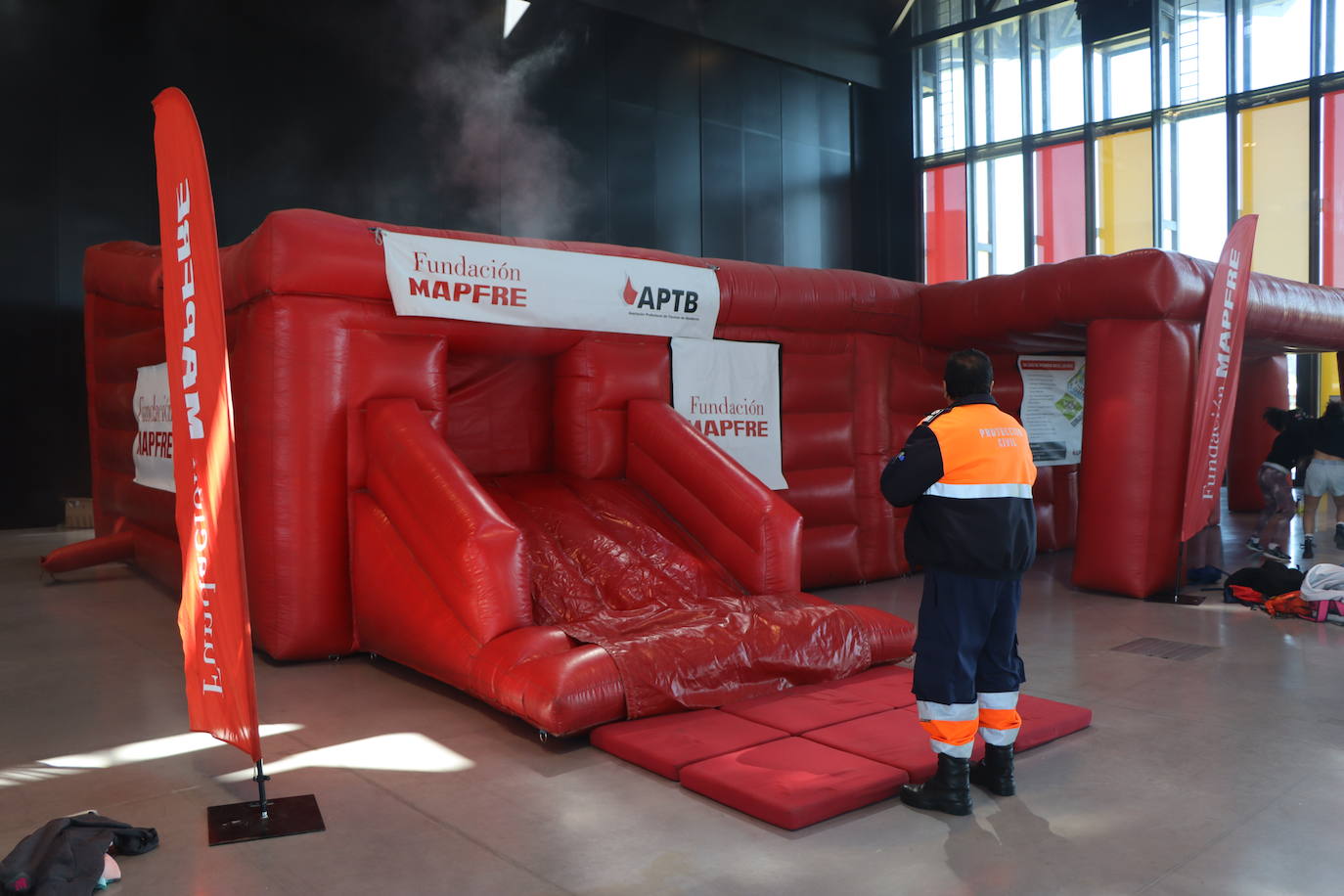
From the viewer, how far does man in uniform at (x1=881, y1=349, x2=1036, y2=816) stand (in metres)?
2.74

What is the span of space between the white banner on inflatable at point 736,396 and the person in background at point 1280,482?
3675 millimetres

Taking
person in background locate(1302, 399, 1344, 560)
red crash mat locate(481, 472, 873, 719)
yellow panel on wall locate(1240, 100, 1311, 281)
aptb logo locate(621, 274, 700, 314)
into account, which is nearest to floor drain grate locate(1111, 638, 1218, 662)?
red crash mat locate(481, 472, 873, 719)

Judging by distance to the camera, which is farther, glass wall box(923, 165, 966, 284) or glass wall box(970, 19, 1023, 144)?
glass wall box(923, 165, 966, 284)

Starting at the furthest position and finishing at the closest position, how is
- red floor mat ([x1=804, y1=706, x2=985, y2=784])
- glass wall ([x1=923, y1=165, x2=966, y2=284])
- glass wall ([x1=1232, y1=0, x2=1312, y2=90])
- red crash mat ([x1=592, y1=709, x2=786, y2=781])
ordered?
glass wall ([x1=923, y1=165, x2=966, y2=284]), glass wall ([x1=1232, y1=0, x2=1312, y2=90]), red crash mat ([x1=592, y1=709, x2=786, y2=781]), red floor mat ([x1=804, y1=706, x2=985, y2=784])

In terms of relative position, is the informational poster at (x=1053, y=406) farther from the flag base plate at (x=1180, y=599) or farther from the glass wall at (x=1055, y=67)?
the glass wall at (x=1055, y=67)

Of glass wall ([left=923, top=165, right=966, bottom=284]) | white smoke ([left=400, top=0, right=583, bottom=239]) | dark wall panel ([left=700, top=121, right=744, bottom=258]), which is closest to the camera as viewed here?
white smoke ([left=400, top=0, right=583, bottom=239])

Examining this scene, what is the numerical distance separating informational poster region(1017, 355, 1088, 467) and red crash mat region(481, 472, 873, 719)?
3.51 metres

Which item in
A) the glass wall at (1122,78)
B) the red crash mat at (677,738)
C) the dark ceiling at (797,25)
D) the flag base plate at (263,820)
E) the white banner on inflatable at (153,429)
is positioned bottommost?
the flag base plate at (263,820)

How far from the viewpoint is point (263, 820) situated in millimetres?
2783

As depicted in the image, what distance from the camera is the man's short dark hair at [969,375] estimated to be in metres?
2.83

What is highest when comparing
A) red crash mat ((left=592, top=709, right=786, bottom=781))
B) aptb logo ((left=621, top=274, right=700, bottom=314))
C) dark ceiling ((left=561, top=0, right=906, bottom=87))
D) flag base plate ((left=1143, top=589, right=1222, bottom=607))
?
dark ceiling ((left=561, top=0, right=906, bottom=87))

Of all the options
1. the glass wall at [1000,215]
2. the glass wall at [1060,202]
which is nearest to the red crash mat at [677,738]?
the glass wall at [1060,202]

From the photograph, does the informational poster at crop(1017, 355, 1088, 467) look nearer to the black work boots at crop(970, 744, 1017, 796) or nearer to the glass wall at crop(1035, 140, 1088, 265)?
the black work boots at crop(970, 744, 1017, 796)

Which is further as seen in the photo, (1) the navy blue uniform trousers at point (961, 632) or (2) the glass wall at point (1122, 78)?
(2) the glass wall at point (1122, 78)
